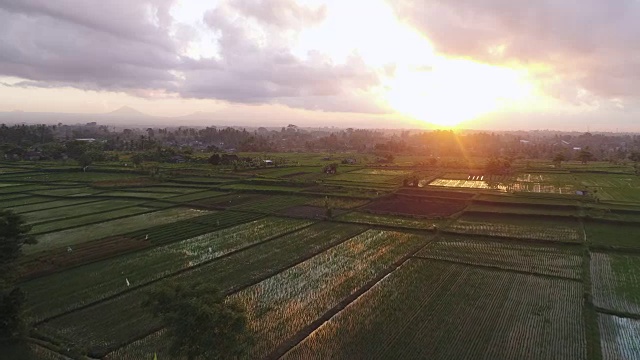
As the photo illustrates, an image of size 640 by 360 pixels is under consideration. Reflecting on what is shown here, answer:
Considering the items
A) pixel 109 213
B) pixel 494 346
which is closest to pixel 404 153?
pixel 109 213

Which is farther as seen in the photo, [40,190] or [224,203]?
[40,190]

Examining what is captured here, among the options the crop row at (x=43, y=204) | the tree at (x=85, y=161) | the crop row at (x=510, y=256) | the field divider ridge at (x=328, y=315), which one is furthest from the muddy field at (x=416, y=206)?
the tree at (x=85, y=161)

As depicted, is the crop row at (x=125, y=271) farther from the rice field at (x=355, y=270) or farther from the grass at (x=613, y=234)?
the grass at (x=613, y=234)

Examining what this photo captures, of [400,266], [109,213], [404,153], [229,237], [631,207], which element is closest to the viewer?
[400,266]

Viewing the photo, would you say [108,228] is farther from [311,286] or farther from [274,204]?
[311,286]

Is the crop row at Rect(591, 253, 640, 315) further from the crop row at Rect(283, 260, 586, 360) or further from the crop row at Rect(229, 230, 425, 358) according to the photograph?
the crop row at Rect(229, 230, 425, 358)

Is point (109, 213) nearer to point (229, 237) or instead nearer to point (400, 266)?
point (229, 237)

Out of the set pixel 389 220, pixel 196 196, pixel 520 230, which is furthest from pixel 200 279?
pixel 196 196
